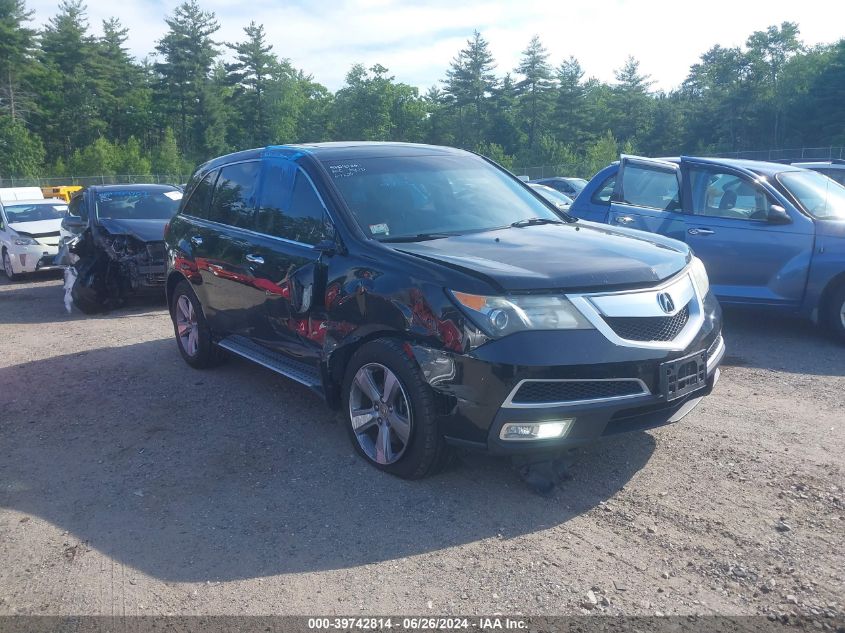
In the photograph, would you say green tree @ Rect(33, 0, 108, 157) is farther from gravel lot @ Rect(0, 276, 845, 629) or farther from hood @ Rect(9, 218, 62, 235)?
gravel lot @ Rect(0, 276, 845, 629)

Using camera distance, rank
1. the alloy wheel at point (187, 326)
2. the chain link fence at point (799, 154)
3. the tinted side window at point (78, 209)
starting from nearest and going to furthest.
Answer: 1. the alloy wheel at point (187, 326)
2. the tinted side window at point (78, 209)
3. the chain link fence at point (799, 154)

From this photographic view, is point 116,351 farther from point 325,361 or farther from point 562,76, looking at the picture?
point 562,76

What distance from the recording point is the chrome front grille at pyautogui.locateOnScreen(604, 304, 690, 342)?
12.7 feet

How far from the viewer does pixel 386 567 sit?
351 cm

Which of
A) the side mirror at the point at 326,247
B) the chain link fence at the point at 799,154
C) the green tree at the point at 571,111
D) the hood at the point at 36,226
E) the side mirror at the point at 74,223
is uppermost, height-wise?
the green tree at the point at 571,111

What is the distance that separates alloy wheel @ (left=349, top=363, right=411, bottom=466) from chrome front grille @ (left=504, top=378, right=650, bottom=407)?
656mm

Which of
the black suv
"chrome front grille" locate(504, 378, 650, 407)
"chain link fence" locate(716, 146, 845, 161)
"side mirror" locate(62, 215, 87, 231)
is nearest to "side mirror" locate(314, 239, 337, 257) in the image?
the black suv

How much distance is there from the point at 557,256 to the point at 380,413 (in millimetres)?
1314

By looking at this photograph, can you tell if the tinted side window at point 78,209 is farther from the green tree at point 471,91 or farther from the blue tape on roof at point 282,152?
the green tree at point 471,91

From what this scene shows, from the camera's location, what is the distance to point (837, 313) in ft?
23.8

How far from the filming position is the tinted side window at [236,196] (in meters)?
5.87

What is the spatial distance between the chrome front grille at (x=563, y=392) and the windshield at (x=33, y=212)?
1399 cm

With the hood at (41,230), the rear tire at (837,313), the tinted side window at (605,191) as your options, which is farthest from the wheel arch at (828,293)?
the hood at (41,230)

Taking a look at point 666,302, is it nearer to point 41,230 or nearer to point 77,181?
point 41,230
